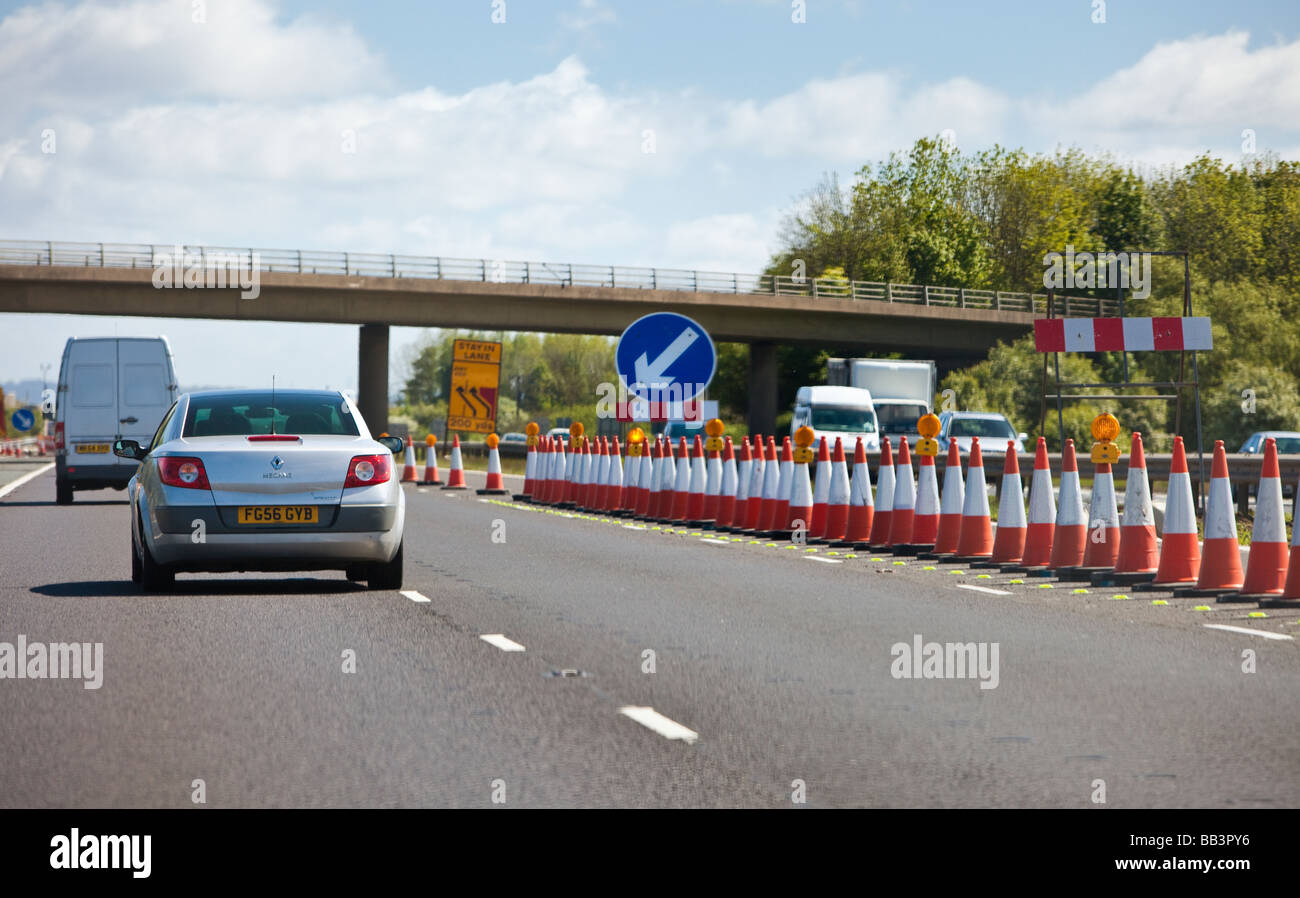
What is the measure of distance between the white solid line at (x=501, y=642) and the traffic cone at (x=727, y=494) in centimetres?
1032

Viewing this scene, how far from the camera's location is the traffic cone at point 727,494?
20547 millimetres

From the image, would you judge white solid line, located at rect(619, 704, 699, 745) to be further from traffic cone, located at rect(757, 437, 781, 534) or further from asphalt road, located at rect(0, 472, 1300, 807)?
traffic cone, located at rect(757, 437, 781, 534)

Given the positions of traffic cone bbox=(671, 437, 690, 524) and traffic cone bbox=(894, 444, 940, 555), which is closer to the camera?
traffic cone bbox=(894, 444, 940, 555)

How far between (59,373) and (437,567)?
16.1 meters

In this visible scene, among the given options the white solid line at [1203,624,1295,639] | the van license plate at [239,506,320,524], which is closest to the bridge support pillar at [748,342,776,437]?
the van license plate at [239,506,320,524]

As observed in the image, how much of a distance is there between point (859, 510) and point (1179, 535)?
5334mm

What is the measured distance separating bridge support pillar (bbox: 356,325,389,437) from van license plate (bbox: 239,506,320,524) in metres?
51.5

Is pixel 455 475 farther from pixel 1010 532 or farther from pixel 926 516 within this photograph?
pixel 1010 532

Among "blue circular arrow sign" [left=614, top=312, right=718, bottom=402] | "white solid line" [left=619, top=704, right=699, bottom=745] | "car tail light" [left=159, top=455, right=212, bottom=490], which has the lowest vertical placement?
"white solid line" [left=619, top=704, right=699, bottom=745]

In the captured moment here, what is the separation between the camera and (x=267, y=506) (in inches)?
483

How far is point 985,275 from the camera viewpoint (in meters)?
95.1

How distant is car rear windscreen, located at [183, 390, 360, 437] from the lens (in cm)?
1312
